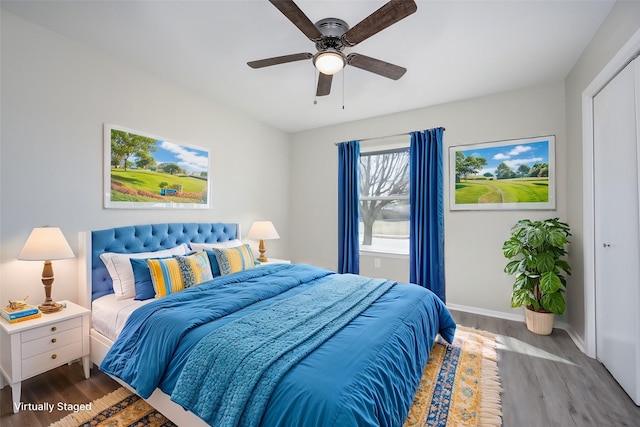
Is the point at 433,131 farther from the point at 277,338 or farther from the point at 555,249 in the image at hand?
the point at 277,338

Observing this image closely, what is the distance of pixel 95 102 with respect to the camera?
256 cm

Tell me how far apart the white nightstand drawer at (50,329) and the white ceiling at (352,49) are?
7.27 feet

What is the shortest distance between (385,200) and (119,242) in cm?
330

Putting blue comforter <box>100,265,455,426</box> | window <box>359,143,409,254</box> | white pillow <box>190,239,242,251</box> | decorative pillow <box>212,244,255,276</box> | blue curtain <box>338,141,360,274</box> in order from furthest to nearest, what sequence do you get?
blue curtain <box>338,141,360,274</box>, window <box>359,143,409,254</box>, white pillow <box>190,239,242,251</box>, decorative pillow <box>212,244,255,276</box>, blue comforter <box>100,265,455,426</box>

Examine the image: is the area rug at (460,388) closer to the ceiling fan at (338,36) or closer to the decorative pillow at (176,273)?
the decorative pillow at (176,273)

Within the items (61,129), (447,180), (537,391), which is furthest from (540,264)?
(61,129)

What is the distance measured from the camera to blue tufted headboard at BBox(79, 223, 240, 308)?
2.40 m

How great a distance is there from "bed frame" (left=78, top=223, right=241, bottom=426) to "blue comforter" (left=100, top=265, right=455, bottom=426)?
0.19m

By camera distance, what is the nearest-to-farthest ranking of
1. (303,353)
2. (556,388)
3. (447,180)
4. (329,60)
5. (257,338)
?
(303,353), (257,338), (329,60), (556,388), (447,180)

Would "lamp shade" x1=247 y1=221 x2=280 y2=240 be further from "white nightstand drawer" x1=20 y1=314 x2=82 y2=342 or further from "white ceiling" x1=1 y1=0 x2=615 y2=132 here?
"white nightstand drawer" x1=20 y1=314 x2=82 y2=342

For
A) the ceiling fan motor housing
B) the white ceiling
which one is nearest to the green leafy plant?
the white ceiling

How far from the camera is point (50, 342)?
80.0 inches

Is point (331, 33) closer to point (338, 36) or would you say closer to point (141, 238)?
point (338, 36)

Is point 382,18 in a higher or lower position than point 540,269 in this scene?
higher
